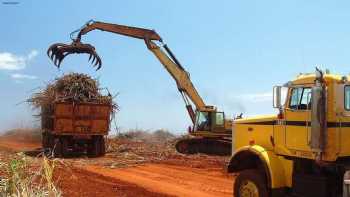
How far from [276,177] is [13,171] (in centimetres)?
490

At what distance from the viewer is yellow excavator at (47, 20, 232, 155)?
2625 cm

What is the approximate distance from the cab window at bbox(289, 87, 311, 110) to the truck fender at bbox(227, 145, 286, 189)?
1.04m

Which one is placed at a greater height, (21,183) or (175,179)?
(21,183)

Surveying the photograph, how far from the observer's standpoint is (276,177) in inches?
387

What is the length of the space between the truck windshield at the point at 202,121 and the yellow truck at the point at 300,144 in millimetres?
15257

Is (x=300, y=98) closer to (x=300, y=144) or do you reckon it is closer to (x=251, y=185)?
(x=300, y=144)

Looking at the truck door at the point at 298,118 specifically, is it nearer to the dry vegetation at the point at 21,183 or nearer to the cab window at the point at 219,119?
the dry vegetation at the point at 21,183

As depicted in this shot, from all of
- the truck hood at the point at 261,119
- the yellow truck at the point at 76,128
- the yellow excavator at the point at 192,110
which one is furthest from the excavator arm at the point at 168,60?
the truck hood at the point at 261,119

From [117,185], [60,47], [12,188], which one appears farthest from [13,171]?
[60,47]

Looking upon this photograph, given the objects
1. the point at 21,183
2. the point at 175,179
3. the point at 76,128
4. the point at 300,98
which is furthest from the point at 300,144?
the point at 76,128

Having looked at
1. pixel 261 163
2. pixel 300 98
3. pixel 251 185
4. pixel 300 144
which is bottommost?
pixel 251 185

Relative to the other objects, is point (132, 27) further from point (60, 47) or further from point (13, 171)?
point (13, 171)

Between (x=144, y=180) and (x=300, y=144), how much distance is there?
6.97m

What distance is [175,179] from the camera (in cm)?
1594
